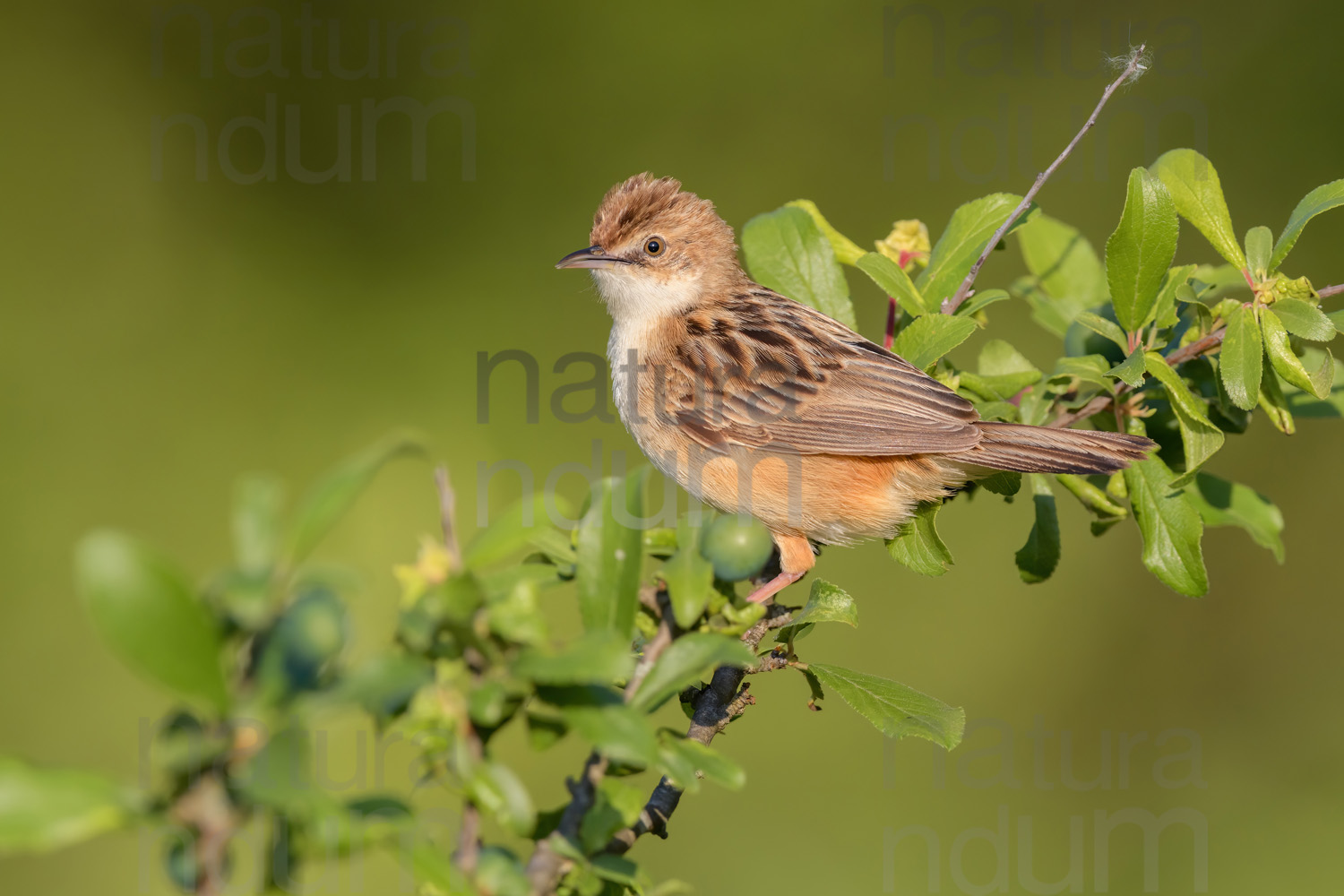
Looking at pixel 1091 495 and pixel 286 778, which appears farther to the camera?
pixel 1091 495

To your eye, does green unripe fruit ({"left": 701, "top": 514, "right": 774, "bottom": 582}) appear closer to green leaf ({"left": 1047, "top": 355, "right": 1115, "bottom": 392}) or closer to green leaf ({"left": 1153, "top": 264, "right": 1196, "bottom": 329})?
green leaf ({"left": 1047, "top": 355, "right": 1115, "bottom": 392})

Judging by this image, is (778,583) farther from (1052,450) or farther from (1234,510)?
(1234,510)

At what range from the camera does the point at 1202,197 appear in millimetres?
2869

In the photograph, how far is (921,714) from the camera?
2.47 m

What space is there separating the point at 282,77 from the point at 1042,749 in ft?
17.2

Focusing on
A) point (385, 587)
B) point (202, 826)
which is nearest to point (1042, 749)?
point (385, 587)

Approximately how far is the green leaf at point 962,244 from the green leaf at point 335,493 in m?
2.26

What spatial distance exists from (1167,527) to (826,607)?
1.07 metres

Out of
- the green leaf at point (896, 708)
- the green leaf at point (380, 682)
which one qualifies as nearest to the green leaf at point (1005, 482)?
the green leaf at point (896, 708)

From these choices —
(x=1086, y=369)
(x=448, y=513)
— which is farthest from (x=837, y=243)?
(x=448, y=513)

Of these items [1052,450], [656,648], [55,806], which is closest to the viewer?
[55,806]

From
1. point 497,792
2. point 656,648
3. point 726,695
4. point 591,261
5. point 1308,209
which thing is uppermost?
point 1308,209

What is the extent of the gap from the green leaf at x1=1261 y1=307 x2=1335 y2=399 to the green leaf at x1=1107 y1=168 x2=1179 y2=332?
0.29 m

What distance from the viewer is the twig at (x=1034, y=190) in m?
2.75
